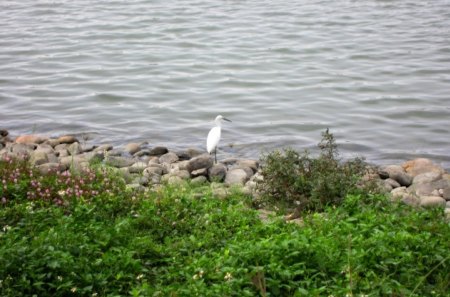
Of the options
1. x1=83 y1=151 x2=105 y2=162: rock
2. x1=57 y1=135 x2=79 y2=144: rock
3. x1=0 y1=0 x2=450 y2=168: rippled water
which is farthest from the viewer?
x1=0 y1=0 x2=450 y2=168: rippled water

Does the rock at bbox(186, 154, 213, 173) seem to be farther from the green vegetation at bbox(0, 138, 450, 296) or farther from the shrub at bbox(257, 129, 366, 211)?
the green vegetation at bbox(0, 138, 450, 296)

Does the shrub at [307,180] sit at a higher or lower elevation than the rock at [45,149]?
higher

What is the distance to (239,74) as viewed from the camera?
46.8 ft

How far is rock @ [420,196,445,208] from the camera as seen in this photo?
7552 millimetres

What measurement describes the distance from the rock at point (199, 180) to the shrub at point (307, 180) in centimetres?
87

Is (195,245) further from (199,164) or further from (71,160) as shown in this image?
(71,160)

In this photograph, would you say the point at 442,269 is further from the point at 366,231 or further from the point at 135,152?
the point at 135,152

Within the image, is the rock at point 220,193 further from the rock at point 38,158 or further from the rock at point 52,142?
the rock at point 52,142

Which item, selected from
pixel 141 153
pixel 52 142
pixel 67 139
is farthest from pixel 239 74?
pixel 52 142

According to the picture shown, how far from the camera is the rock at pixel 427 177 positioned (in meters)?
8.62

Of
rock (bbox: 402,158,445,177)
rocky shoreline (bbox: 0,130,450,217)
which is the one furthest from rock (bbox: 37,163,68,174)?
rock (bbox: 402,158,445,177)

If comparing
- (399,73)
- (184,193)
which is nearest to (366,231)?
(184,193)

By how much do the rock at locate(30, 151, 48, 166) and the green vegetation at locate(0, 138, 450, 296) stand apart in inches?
48.0

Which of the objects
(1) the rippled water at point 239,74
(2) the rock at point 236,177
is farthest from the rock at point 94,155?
(2) the rock at point 236,177
